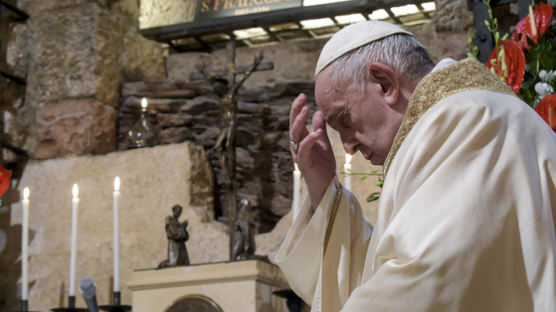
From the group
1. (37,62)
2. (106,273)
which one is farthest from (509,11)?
(37,62)

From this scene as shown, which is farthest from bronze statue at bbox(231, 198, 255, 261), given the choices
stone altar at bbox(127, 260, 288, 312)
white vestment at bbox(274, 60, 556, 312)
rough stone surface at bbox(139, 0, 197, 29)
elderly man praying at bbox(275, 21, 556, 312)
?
white vestment at bbox(274, 60, 556, 312)

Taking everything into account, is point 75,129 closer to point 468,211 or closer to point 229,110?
point 229,110

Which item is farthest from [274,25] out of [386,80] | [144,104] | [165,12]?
[386,80]

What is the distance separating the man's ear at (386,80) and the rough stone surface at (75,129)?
3.05 meters

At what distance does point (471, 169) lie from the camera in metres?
1.29

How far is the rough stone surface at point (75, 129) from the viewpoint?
447 cm

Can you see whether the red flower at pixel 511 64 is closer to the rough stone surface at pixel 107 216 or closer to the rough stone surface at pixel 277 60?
the rough stone surface at pixel 107 216

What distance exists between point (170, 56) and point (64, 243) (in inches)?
50.8

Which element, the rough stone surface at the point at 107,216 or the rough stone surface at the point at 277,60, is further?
the rough stone surface at the point at 277,60

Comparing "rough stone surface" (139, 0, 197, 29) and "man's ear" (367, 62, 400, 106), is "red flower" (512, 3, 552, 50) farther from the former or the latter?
"rough stone surface" (139, 0, 197, 29)

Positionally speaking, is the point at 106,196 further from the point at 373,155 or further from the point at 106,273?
the point at 373,155

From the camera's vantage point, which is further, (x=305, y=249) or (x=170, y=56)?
(x=170, y=56)

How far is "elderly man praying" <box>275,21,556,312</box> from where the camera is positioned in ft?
4.01

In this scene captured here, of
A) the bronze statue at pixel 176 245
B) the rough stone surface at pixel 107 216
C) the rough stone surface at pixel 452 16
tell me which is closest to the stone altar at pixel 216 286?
the bronze statue at pixel 176 245
